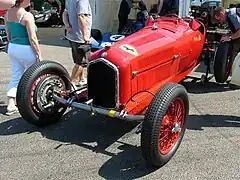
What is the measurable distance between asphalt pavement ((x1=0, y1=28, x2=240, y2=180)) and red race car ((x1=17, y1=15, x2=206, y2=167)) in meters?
0.20

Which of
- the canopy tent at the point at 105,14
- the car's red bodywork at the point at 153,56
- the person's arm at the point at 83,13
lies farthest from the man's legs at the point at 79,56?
the canopy tent at the point at 105,14

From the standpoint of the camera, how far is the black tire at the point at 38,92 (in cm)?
409

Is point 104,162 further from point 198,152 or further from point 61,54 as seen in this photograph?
point 61,54

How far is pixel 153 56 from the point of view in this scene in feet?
13.9

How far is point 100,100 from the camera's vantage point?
4.03 m

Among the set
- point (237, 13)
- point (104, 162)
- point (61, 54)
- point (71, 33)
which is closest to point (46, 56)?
point (61, 54)

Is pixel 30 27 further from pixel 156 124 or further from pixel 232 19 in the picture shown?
pixel 232 19

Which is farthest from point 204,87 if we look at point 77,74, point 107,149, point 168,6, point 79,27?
point 168,6

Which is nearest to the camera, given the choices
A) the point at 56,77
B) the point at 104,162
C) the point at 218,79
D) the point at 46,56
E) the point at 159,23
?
the point at 104,162

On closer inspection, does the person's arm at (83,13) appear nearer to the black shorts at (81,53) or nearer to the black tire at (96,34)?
the black shorts at (81,53)

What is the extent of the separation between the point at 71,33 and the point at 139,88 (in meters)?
2.06

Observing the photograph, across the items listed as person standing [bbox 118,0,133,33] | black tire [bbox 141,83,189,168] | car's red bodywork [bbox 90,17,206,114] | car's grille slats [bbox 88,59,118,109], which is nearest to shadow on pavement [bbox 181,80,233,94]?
car's red bodywork [bbox 90,17,206,114]

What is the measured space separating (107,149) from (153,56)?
3.98ft

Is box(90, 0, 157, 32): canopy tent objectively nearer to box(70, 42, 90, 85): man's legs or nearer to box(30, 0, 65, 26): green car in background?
box(30, 0, 65, 26): green car in background
